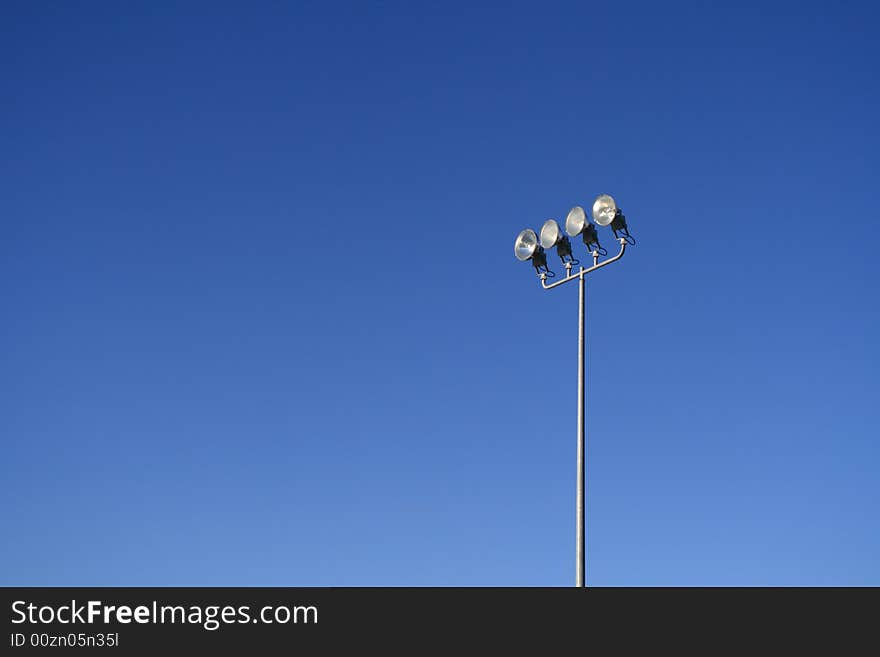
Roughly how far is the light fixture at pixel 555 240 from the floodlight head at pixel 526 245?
16.0 inches

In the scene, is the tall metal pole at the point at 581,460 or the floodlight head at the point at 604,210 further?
the floodlight head at the point at 604,210

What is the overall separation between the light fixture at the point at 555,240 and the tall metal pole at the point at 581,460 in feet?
2.73

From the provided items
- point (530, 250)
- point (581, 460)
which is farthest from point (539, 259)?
point (581, 460)

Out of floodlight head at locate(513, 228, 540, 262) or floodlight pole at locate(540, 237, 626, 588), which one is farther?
floodlight head at locate(513, 228, 540, 262)

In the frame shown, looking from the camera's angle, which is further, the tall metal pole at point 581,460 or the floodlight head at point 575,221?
the floodlight head at point 575,221

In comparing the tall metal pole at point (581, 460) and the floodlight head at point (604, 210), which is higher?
the floodlight head at point (604, 210)

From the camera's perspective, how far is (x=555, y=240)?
22375mm

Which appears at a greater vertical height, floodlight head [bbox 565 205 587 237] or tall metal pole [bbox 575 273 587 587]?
floodlight head [bbox 565 205 587 237]

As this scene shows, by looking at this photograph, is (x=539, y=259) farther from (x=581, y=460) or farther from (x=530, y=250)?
(x=581, y=460)

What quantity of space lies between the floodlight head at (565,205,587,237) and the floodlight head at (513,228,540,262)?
109cm

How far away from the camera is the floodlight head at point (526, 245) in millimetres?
23141

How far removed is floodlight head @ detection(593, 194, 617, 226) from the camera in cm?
2155
